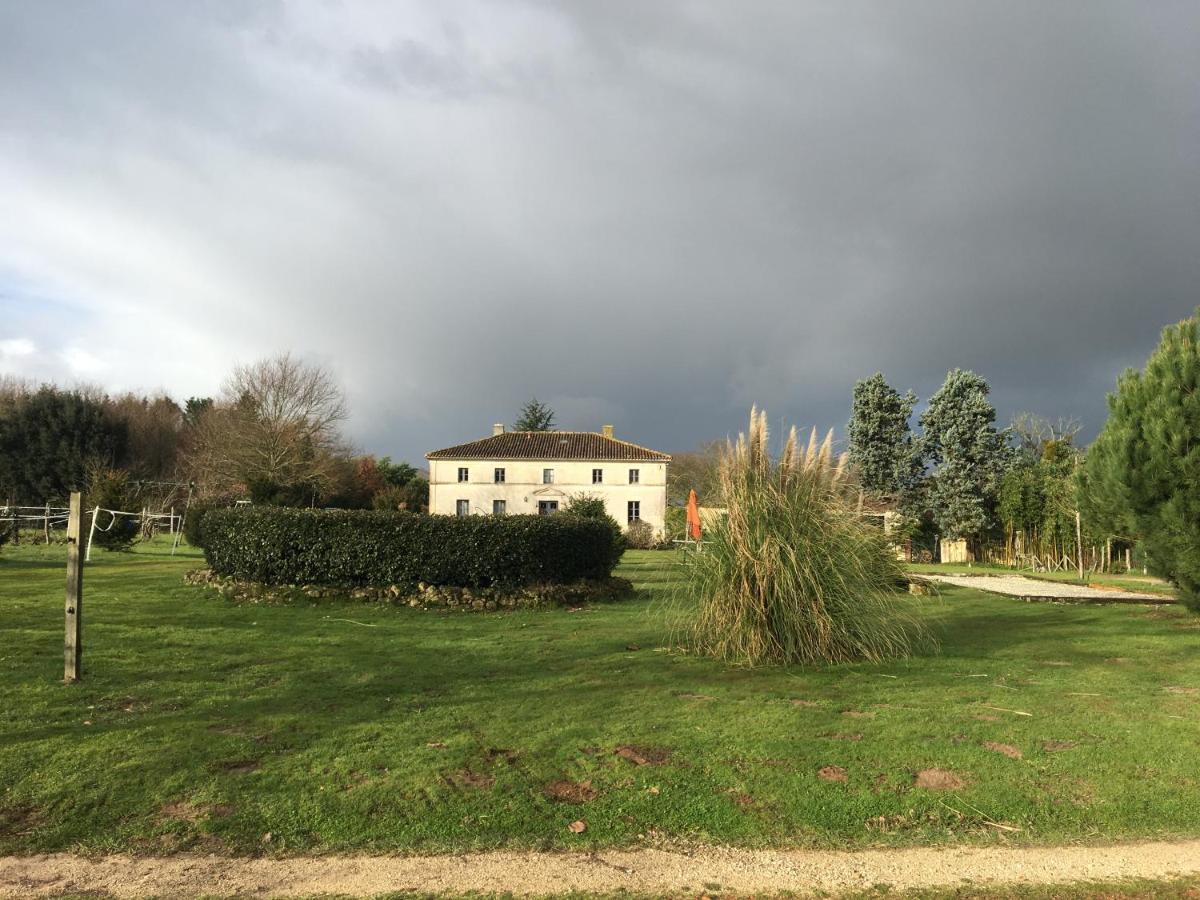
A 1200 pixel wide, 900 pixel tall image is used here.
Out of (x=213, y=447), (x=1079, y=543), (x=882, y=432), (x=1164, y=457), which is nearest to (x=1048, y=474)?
(x=1079, y=543)

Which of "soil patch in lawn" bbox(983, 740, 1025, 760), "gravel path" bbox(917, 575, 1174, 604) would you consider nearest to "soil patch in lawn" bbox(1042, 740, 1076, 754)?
"soil patch in lawn" bbox(983, 740, 1025, 760)

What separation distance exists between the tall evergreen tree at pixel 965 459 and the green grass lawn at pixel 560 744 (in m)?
23.9

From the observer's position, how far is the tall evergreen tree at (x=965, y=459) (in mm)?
31281

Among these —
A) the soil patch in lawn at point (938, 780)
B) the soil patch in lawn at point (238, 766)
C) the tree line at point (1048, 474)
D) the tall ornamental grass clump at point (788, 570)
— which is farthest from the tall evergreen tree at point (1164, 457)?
the soil patch in lawn at point (238, 766)

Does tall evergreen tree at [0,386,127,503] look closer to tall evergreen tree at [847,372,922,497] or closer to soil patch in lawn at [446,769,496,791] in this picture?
tall evergreen tree at [847,372,922,497]

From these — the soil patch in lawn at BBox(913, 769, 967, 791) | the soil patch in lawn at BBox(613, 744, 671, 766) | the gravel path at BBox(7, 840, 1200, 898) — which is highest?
the soil patch in lawn at BBox(613, 744, 671, 766)

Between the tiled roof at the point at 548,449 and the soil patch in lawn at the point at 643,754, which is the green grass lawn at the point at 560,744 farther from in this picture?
the tiled roof at the point at 548,449

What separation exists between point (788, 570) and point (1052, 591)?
12.0 m

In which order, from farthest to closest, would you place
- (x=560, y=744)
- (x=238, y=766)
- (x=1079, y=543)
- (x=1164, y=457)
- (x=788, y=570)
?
(x=1079, y=543)
(x=1164, y=457)
(x=788, y=570)
(x=560, y=744)
(x=238, y=766)

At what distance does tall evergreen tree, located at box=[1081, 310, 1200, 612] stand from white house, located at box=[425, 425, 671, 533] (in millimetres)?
36025

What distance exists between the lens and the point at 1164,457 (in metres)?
10.6

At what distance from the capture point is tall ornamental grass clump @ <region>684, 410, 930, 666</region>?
7.49 m

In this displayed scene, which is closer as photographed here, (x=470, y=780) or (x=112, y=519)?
(x=470, y=780)

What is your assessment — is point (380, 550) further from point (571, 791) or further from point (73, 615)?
point (571, 791)
